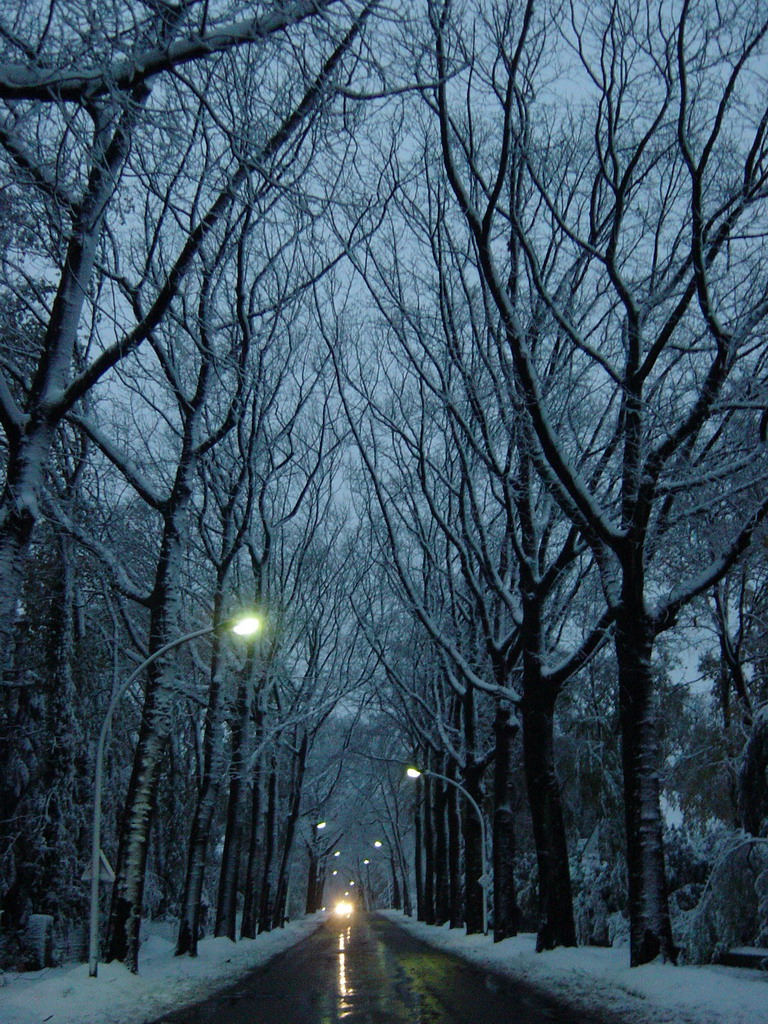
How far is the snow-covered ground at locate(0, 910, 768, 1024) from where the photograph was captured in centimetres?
767

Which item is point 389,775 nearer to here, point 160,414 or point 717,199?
point 160,414

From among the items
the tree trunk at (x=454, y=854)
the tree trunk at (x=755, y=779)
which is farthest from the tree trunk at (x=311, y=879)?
the tree trunk at (x=755, y=779)

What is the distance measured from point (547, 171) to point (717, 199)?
2799 millimetres

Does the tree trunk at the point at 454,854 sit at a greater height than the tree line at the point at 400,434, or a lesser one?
lesser

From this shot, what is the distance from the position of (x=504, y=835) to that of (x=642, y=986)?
30.0ft

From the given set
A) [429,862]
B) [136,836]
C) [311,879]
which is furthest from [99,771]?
[311,879]

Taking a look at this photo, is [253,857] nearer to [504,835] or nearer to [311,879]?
[504,835]

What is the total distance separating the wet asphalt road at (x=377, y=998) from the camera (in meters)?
8.25

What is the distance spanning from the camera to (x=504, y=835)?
707 inches

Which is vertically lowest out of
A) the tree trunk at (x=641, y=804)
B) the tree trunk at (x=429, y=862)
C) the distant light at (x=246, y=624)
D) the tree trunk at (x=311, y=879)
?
the tree trunk at (x=311, y=879)

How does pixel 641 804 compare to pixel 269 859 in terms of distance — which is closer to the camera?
pixel 641 804

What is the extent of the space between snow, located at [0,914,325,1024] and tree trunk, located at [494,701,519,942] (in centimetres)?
535

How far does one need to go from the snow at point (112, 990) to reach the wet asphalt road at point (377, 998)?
47 cm

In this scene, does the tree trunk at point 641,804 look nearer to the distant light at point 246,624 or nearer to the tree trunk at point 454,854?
the distant light at point 246,624
